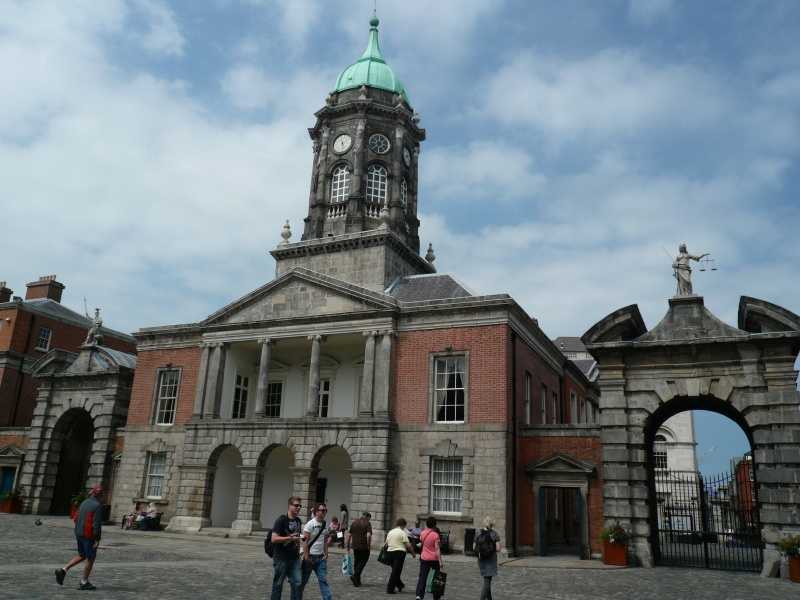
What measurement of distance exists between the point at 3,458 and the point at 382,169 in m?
25.6

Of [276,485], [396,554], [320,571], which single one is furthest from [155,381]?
[320,571]

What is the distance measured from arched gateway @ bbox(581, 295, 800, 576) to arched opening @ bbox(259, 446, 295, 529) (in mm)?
15136

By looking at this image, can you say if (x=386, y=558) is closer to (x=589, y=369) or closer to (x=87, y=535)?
(x=87, y=535)

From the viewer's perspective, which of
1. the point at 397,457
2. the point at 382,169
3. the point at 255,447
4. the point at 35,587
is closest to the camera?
the point at 35,587

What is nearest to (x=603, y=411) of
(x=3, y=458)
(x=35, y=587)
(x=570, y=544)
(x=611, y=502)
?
(x=611, y=502)

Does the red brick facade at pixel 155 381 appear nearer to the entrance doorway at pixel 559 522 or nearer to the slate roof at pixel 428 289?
the slate roof at pixel 428 289

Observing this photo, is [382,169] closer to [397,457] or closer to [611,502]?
[397,457]

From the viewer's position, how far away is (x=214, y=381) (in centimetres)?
2927

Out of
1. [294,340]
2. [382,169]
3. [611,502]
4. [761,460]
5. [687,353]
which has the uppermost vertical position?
[382,169]

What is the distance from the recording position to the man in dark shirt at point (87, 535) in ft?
38.8

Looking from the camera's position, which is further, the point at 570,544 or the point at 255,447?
the point at 570,544

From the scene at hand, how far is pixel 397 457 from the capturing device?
25234mm

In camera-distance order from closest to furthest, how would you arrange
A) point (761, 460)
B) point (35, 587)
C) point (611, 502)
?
point (35, 587) < point (761, 460) < point (611, 502)

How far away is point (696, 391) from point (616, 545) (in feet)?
17.5
